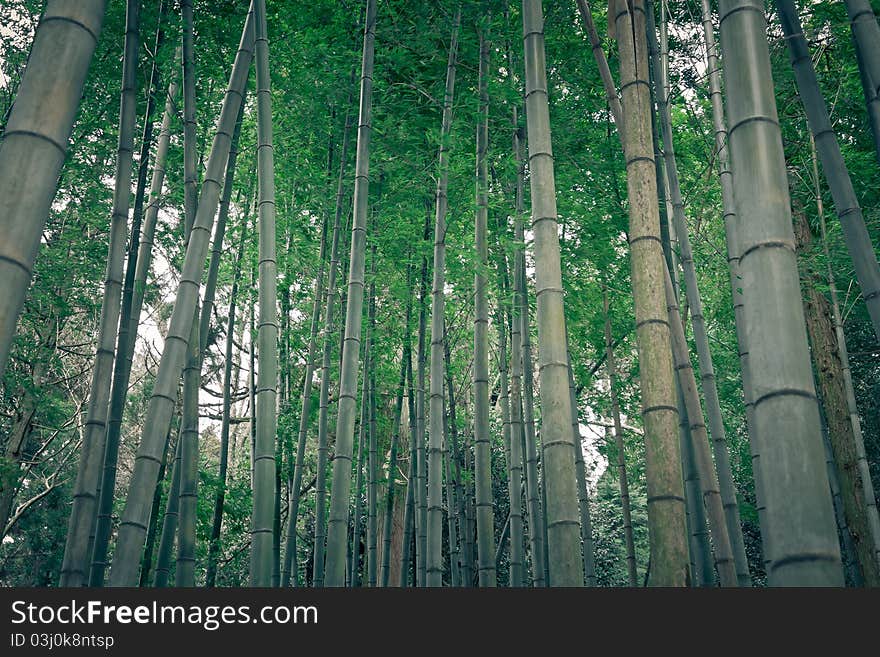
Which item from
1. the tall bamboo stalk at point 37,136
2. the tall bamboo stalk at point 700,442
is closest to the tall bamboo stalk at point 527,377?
the tall bamboo stalk at point 700,442

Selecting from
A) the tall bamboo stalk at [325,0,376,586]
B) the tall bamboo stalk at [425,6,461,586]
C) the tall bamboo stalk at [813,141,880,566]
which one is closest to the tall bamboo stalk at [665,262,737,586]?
the tall bamboo stalk at [425,6,461,586]

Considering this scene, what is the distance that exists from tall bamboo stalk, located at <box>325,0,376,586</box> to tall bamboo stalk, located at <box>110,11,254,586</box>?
82 centimetres

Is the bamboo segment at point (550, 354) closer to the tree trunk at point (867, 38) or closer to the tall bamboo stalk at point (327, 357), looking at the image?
the tree trunk at point (867, 38)

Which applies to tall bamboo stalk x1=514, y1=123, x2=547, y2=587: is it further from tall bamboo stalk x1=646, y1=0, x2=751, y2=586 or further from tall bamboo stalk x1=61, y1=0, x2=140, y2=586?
tall bamboo stalk x1=61, y1=0, x2=140, y2=586

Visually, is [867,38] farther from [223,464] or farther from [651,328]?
[223,464]

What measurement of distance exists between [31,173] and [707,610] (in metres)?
1.58

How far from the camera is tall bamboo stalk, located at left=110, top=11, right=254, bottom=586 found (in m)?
2.42

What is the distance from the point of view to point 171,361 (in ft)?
8.99

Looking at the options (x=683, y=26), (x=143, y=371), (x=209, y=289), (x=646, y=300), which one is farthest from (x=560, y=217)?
(x=143, y=371)

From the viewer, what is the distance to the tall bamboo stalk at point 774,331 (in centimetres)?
138

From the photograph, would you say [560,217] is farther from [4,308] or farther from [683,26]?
[4,308]

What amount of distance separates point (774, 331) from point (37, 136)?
1.57 meters

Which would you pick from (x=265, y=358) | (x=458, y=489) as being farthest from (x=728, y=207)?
(x=458, y=489)

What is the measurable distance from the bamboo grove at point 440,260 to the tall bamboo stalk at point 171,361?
13 mm
